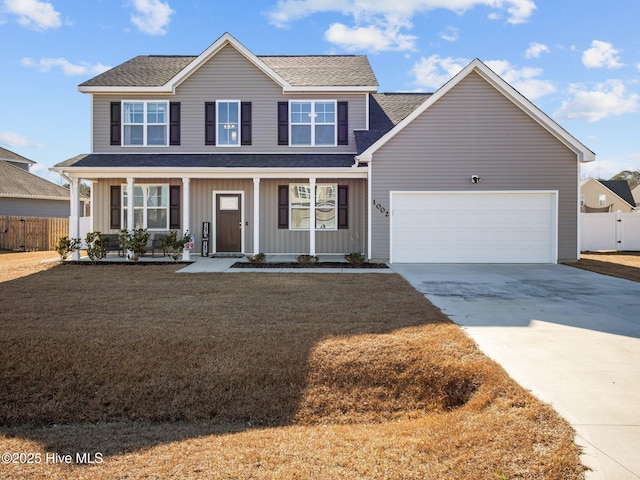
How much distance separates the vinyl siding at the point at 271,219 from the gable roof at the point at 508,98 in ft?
8.34

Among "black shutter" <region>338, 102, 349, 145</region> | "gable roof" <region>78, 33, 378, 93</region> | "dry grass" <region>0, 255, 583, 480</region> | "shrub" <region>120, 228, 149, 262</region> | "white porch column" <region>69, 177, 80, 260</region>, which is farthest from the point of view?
"black shutter" <region>338, 102, 349, 145</region>

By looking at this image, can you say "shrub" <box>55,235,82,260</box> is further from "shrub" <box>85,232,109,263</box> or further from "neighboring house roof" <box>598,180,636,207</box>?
"neighboring house roof" <box>598,180,636,207</box>

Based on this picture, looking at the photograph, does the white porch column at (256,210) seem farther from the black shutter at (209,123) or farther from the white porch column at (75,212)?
the white porch column at (75,212)

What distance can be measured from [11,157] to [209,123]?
74.9 feet

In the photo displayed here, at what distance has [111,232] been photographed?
51.8ft

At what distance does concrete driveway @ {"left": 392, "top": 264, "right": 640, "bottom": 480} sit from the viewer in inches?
126

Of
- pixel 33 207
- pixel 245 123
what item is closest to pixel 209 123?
pixel 245 123

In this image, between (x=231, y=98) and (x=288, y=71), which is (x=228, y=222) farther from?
(x=288, y=71)

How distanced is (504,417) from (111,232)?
50.3 ft

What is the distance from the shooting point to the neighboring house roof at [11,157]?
29.7 m

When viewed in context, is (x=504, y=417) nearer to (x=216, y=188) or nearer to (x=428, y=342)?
(x=428, y=342)

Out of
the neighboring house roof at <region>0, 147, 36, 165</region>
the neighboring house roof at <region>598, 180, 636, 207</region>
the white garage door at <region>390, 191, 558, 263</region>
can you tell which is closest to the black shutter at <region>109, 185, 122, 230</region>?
the white garage door at <region>390, 191, 558, 263</region>

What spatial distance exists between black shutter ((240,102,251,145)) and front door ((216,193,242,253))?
1.94 metres

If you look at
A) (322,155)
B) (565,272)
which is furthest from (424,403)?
(322,155)
